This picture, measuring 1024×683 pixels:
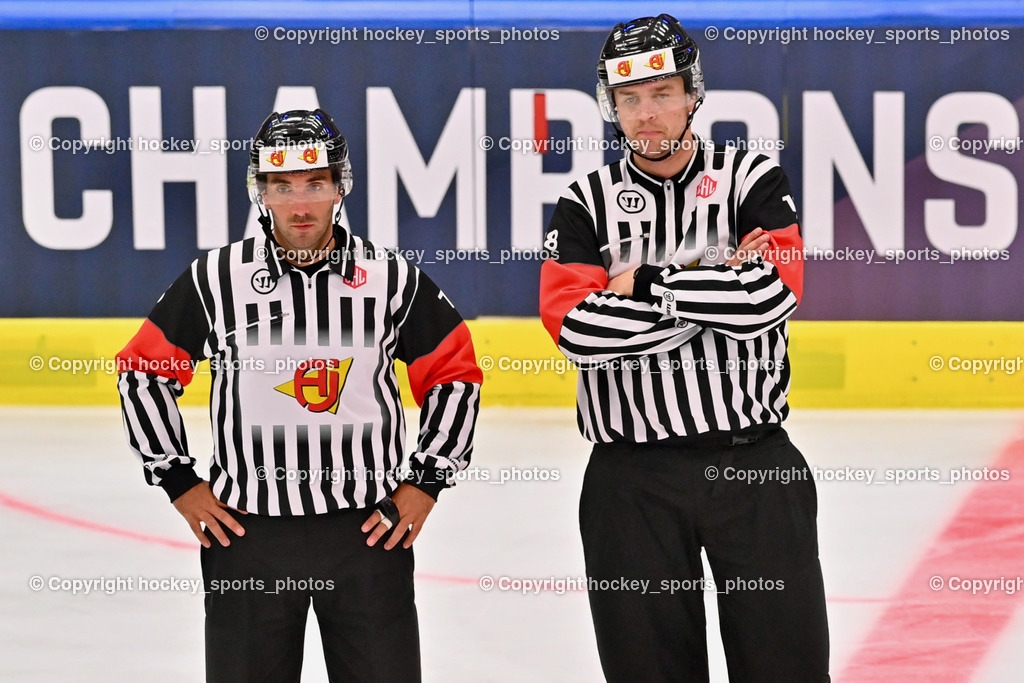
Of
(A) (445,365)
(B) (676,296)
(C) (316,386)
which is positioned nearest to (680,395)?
(B) (676,296)

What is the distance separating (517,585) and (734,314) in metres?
2.17

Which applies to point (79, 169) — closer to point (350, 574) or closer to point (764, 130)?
point (764, 130)

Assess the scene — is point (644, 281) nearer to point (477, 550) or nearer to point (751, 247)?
point (751, 247)

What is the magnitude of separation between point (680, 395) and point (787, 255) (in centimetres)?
32

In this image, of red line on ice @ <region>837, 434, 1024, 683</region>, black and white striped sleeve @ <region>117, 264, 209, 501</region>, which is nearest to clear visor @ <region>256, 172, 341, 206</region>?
black and white striped sleeve @ <region>117, 264, 209, 501</region>

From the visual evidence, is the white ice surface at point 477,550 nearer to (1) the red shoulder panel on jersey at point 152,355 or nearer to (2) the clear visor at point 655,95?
(1) the red shoulder panel on jersey at point 152,355

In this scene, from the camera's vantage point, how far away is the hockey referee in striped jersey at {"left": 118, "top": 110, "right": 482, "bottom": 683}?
2223mm

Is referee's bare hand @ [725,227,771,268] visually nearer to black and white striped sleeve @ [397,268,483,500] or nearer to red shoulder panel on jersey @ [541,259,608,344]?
red shoulder panel on jersey @ [541,259,608,344]

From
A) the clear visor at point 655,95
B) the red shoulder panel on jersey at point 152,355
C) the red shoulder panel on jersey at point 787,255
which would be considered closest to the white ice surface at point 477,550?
the red shoulder panel on jersey at point 152,355

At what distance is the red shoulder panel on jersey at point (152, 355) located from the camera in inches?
89.1

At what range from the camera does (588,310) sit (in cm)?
223

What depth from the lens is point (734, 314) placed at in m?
2.13

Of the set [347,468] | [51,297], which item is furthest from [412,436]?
[347,468]

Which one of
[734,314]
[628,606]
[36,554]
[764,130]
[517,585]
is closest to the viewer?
[734,314]
